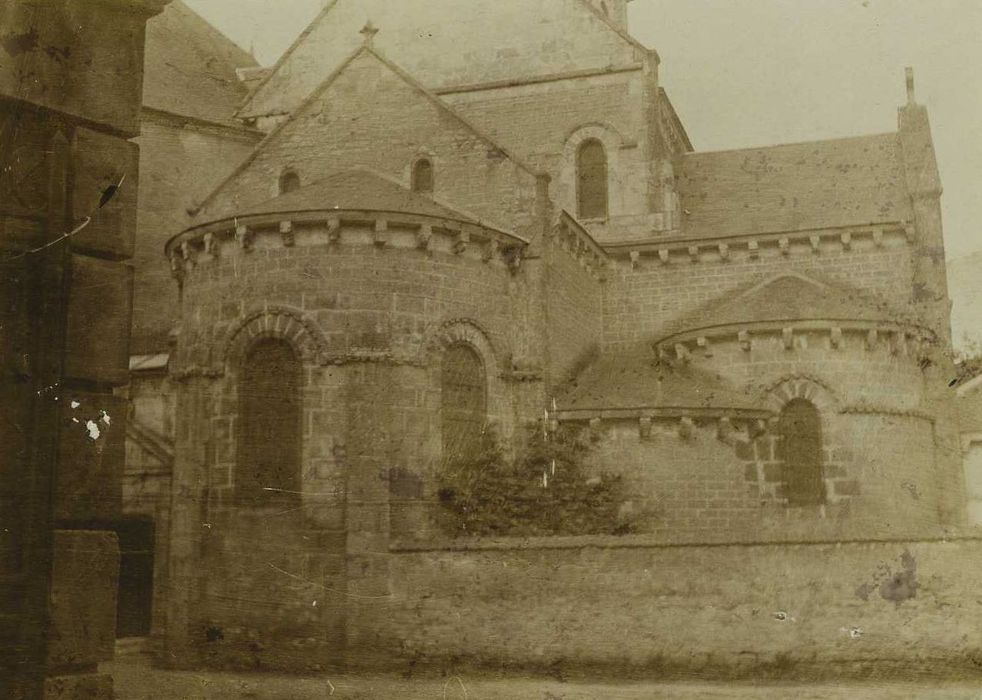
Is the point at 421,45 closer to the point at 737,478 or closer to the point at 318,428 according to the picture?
the point at 318,428

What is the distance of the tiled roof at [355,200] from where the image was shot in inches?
684

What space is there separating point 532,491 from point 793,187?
38.6ft

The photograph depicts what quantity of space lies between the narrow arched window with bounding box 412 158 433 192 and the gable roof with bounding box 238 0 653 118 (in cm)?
586

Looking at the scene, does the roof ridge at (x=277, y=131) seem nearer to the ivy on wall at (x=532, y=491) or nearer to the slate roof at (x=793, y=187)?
the ivy on wall at (x=532, y=491)

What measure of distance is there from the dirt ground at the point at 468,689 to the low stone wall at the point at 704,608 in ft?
0.97

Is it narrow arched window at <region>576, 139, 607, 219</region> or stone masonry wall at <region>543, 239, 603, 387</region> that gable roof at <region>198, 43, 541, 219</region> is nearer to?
stone masonry wall at <region>543, 239, 603, 387</region>

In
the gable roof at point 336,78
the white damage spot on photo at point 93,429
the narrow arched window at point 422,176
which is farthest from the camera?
the narrow arched window at point 422,176

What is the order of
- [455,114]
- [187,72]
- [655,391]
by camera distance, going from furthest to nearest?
1. [187,72]
2. [455,114]
3. [655,391]

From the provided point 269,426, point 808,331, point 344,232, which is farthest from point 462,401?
point 808,331

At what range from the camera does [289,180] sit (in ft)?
70.6

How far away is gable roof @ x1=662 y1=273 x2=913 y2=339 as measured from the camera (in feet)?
64.0

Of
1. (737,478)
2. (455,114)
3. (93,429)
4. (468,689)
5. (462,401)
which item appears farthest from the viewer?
(455,114)

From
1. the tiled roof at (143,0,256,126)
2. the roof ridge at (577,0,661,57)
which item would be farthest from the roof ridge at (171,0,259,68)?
the roof ridge at (577,0,661,57)

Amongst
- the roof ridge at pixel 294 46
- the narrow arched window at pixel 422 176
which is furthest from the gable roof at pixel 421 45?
the narrow arched window at pixel 422 176
